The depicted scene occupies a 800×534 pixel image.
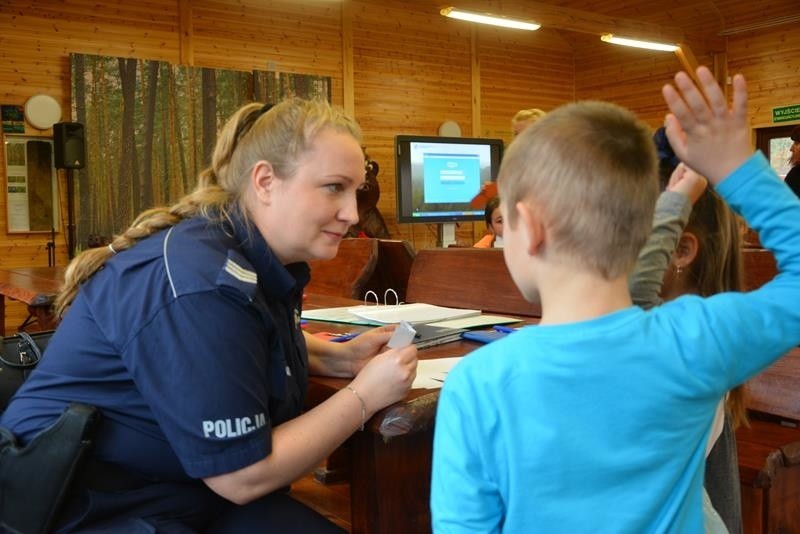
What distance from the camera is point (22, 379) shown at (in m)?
1.58

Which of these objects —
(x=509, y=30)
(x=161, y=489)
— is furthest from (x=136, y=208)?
(x=161, y=489)

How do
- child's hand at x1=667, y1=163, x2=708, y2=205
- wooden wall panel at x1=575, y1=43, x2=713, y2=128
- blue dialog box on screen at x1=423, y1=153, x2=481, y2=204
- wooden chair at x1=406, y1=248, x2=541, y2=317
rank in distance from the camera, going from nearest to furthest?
1. child's hand at x1=667, y1=163, x2=708, y2=205
2. wooden chair at x1=406, y1=248, x2=541, y2=317
3. blue dialog box on screen at x1=423, y1=153, x2=481, y2=204
4. wooden wall panel at x1=575, y1=43, x2=713, y2=128

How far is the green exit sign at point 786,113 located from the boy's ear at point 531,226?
9.73m

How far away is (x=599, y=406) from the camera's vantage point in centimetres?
84

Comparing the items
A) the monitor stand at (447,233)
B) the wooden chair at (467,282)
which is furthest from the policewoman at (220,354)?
the monitor stand at (447,233)

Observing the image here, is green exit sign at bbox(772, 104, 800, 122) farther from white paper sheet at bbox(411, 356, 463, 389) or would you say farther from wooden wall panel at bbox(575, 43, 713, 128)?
white paper sheet at bbox(411, 356, 463, 389)

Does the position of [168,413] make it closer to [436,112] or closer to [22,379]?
[22,379]

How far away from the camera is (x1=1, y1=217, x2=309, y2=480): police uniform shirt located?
117 centimetres

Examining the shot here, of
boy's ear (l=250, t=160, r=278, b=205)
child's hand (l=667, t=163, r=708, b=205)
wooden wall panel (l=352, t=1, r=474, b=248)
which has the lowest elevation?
child's hand (l=667, t=163, r=708, b=205)

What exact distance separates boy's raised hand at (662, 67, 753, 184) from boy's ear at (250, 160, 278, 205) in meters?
0.74

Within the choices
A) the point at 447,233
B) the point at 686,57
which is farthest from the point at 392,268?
the point at 686,57

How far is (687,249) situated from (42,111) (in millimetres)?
7173

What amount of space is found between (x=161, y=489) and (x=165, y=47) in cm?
749

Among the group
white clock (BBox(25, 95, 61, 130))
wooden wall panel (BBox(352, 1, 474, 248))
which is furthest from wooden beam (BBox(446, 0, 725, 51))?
white clock (BBox(25, 95, 61, 130))
